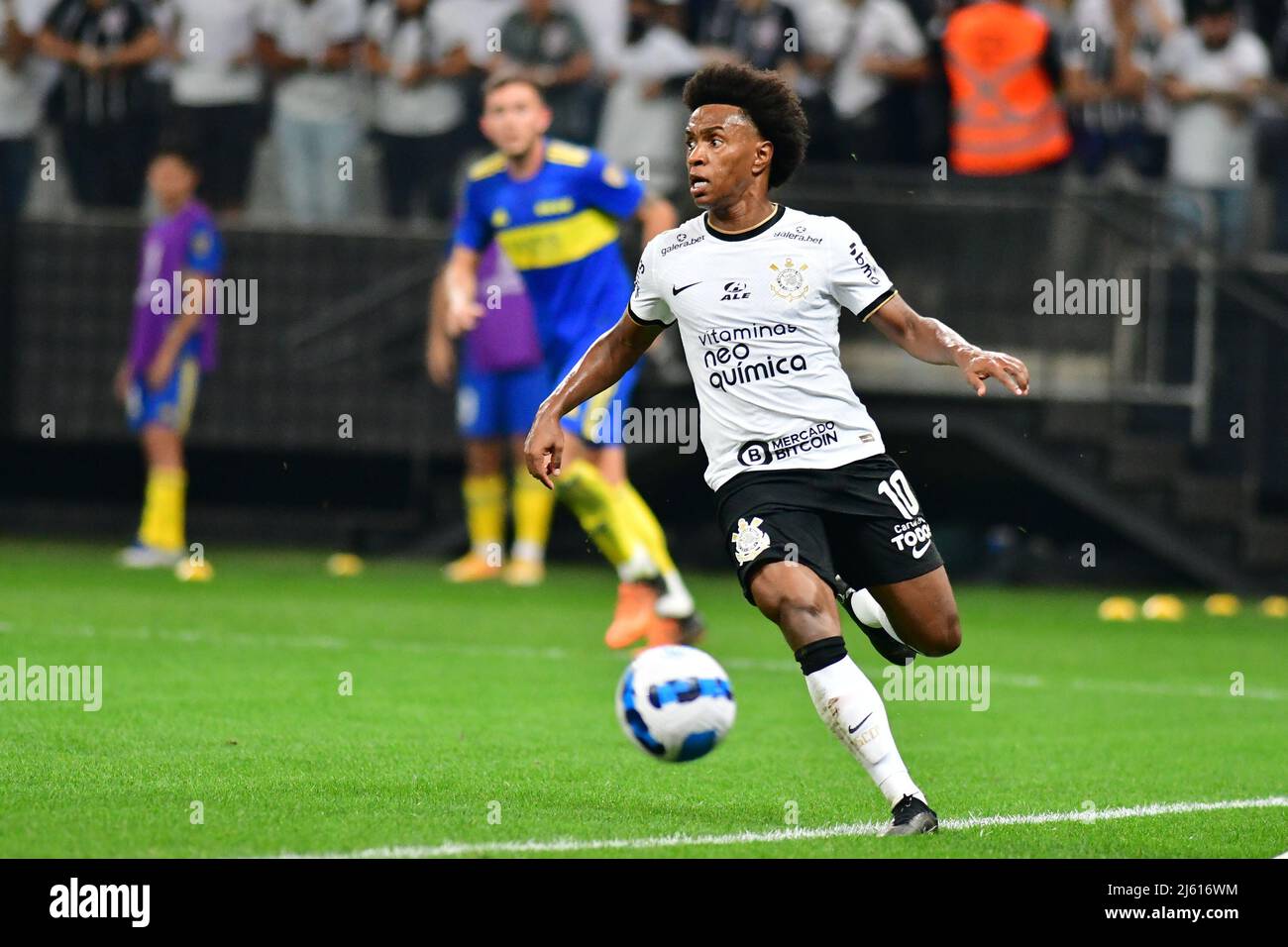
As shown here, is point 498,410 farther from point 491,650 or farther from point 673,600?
point 673,600

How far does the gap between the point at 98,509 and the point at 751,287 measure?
13.0 metres

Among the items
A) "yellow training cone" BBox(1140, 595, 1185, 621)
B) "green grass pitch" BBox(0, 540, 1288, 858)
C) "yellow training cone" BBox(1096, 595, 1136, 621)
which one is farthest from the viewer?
"yellow training cone" BBox(1140, 595, 1185, 621)

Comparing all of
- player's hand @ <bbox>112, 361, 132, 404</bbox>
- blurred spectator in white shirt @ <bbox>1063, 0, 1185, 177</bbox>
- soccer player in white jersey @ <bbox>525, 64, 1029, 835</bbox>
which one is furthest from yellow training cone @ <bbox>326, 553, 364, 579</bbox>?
soccer player in white jersey @ <bbox>525, 64, 1029, 835</bbox>

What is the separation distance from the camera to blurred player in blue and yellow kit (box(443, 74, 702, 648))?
11.2 meters

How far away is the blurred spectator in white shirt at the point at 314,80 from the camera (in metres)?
17.0

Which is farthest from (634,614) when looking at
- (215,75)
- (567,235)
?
(215,75)

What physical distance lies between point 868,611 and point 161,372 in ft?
30.0

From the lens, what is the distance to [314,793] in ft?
23.0

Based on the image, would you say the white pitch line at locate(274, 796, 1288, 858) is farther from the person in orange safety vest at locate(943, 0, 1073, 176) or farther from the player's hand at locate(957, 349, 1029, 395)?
the person in orange safety vest at locate(943, 0, 1073, 176)

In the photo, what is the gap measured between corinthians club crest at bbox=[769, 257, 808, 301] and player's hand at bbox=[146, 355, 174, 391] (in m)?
9.60

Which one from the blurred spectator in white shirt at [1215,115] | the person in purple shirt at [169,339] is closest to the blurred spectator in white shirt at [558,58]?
the person in purple shirt at [169,339]

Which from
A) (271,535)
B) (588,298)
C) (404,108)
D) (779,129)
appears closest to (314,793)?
(779,129)

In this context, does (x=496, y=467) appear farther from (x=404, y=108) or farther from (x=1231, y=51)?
(x=1231, y=51)

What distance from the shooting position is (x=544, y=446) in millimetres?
7160
